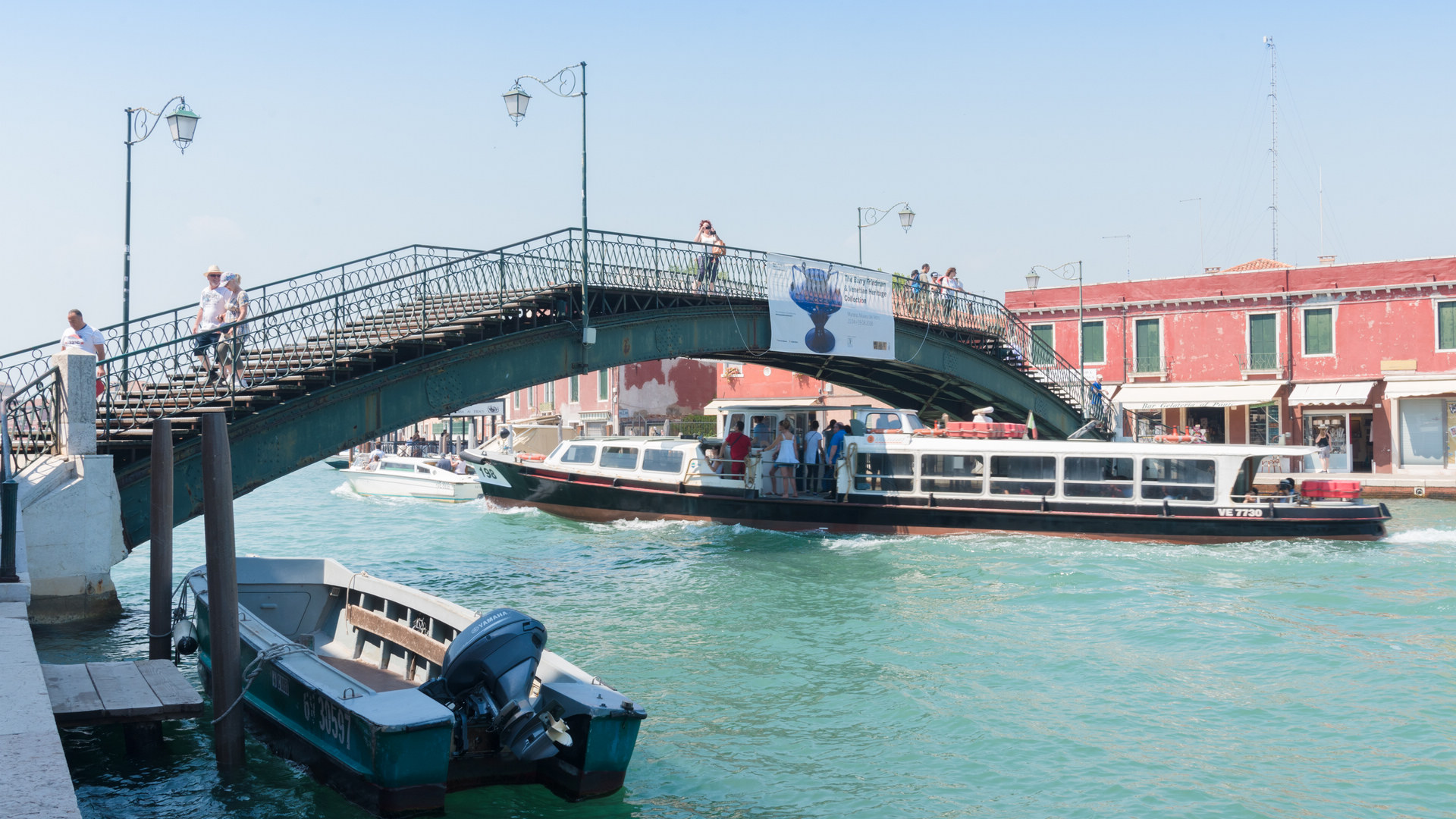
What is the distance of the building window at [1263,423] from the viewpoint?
117 ft

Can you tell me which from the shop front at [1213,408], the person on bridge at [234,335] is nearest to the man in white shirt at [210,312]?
the person on bridge at [234,335]

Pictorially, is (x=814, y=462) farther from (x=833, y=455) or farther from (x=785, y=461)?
(x=785, y=461)

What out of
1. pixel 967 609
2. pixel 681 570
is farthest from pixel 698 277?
pixel 967 609

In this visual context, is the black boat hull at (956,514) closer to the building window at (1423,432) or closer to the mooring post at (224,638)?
the mooring post at (224,638)

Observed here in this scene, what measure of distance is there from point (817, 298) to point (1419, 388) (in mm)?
20911

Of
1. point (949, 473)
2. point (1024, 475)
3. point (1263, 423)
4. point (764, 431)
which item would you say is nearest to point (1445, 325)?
point (1263, 423)

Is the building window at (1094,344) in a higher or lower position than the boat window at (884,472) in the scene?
higher

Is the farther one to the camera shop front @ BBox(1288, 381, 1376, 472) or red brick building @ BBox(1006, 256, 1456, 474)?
shop front @ BBox(1288, 381, 1376, 472)

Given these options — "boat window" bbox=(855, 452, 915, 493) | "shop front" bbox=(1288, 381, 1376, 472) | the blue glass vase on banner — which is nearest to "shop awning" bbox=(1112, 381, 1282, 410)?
"shop front" bbox=(1288, 381, 1376, 472)

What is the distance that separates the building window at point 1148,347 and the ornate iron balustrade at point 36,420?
33.8 metres

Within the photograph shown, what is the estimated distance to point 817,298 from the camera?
2214cm

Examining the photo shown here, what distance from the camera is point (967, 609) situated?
14.1 m

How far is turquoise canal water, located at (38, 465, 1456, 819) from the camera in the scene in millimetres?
7754

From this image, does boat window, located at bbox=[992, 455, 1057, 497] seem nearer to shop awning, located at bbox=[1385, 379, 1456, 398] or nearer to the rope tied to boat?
the rope tied to boat
